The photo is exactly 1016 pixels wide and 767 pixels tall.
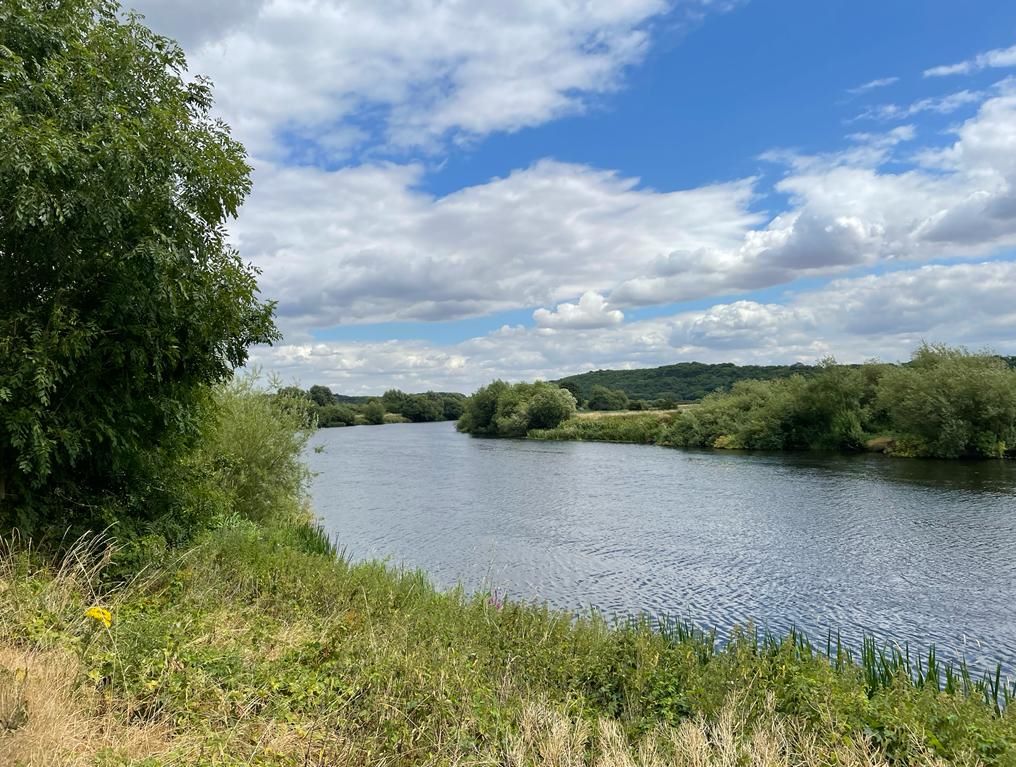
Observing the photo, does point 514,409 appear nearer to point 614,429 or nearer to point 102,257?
point 614,429

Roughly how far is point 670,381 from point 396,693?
121 m

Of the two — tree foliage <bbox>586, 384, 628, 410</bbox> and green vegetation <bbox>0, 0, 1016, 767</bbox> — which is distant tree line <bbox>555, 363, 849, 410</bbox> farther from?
green vegetation <bbox>0, 0, 1016, 767</bbox>

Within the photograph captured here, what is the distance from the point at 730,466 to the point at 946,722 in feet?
126

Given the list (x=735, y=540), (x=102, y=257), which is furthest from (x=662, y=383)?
(x=102, y=257)

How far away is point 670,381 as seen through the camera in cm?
12288

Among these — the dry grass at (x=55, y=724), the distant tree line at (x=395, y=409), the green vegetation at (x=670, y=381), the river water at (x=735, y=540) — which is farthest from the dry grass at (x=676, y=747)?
the distant tree line at (x=395, y=409)

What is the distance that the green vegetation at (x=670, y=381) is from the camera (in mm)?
106500

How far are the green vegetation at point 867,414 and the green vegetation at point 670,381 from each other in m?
32.5

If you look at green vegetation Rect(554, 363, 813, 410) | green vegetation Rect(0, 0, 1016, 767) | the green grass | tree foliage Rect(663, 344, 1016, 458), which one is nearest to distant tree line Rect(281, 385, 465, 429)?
green vegetation Rect(554, 363, 813, 410)

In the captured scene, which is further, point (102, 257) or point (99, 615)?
point (102, 257)

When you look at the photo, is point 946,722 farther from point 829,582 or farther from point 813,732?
point 829,582

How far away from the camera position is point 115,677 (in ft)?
16.8

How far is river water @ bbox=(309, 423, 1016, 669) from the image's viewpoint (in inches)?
547

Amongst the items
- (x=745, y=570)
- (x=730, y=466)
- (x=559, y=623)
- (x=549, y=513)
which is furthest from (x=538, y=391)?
(x=559, y=623)
